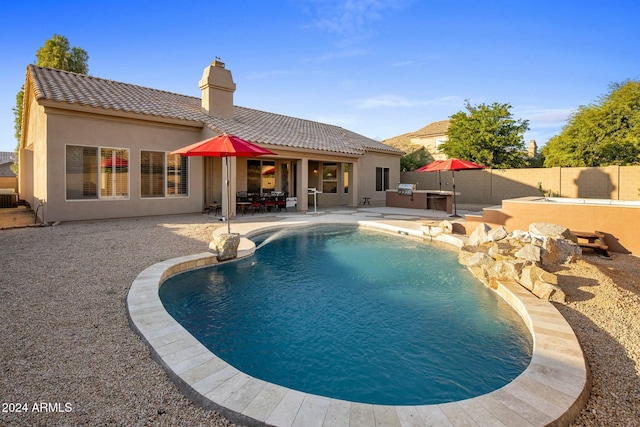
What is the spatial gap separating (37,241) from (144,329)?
7468 mm

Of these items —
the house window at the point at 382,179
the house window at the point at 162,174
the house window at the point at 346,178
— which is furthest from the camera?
the house window at the point at 382,179

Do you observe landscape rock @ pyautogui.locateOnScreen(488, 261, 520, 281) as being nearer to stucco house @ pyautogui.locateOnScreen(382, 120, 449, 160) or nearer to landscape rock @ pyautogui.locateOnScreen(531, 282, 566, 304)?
landscape rock @ pyautogui.locateOnScreen(531, 282, 566, 304)

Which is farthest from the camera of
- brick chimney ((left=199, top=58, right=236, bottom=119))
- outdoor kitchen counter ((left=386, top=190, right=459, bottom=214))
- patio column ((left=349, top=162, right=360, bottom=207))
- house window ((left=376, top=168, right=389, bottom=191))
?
house window ((left=376, top=168, right=389, bottom=191))

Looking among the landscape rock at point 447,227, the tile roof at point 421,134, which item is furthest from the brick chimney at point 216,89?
the tile roof at point 421,134

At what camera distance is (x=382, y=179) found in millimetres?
23094

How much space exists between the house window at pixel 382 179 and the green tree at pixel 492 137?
25.6 ft

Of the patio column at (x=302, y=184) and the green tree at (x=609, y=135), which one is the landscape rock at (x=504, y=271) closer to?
the patio column at (x=302, y=184)

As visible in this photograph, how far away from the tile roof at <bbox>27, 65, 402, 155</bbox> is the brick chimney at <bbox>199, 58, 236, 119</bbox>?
0.49m

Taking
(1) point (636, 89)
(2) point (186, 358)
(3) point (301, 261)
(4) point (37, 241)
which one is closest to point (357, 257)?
(3) point (301, 261)

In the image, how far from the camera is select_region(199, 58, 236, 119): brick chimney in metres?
16.6

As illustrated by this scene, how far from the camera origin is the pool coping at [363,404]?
2.52m

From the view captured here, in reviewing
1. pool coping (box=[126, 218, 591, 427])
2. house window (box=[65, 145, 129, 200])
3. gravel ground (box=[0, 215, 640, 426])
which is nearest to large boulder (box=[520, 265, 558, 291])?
gravel ground (box=[0, 215, 640, 426])

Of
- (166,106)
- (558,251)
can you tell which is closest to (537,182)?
(558,251)

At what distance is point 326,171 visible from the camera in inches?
847
